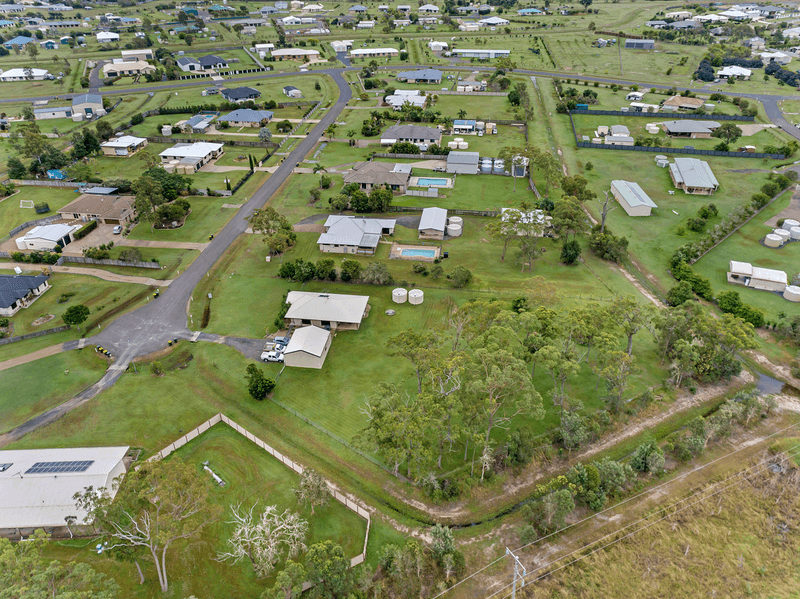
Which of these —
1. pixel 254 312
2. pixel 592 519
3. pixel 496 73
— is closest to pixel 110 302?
pixel 254 312

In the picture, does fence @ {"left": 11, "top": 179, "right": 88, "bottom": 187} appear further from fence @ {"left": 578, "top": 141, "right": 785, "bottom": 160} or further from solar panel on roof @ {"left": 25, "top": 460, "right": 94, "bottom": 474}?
fence @ {"left": 578, "top": 141, "right": 785, "bottom": 160}

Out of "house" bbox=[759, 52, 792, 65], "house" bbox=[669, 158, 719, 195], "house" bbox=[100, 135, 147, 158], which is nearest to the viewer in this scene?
"house" bbox=[669, 158, 719, 195]

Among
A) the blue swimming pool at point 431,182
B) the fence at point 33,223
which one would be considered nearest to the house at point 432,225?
the blue swimming pool at point 431,182

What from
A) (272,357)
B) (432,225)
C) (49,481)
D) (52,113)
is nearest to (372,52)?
(52,113)

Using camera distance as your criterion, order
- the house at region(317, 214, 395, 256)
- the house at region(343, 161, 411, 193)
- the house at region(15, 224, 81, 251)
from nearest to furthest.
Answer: the house at region(317, 214, 395, 256) → the house at region(15, 224, 81, 251) → the house at region(343, 161, 411, 193)

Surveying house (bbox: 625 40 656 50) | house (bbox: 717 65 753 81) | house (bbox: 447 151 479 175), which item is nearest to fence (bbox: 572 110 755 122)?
house (bbox: 717 65 753 81)

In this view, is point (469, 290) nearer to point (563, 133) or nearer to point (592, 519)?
point (592, 519)

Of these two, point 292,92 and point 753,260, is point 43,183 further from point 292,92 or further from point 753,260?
point 753,260
